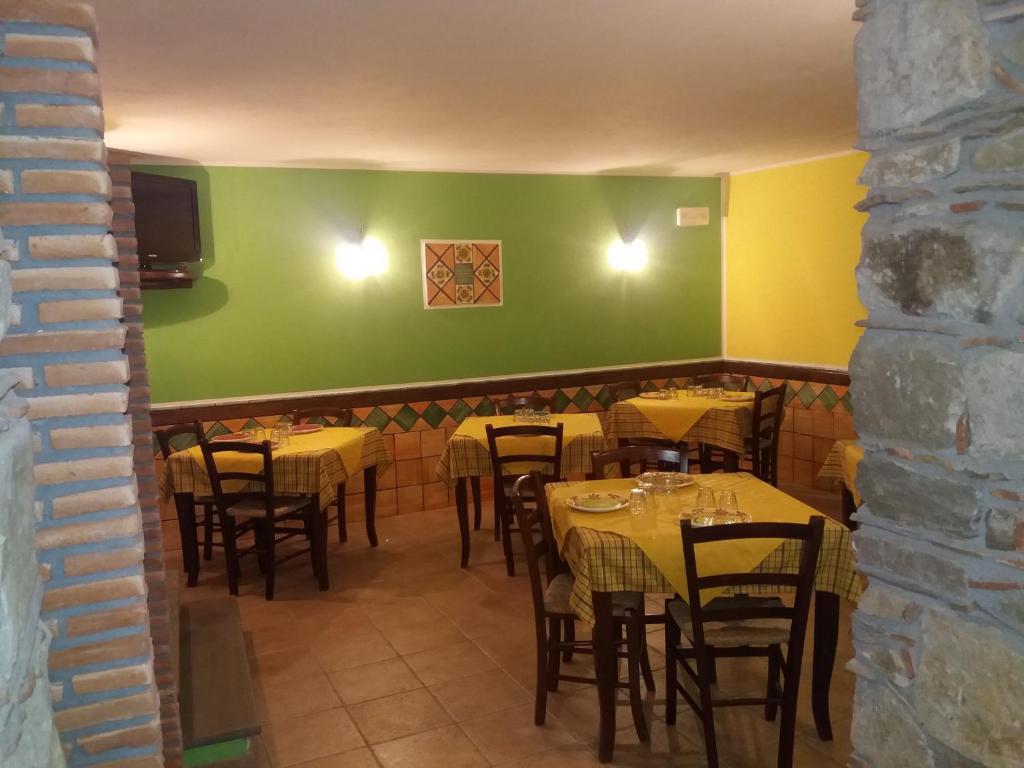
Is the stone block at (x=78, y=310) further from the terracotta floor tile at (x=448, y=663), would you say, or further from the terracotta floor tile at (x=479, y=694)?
the terracotta floor tile at (x=448, y=663)

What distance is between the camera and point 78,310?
6.13 feet

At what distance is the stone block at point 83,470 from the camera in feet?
6.10

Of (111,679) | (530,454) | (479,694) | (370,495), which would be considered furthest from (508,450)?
(111,679)

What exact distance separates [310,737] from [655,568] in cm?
153

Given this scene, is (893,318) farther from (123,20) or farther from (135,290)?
(123,20)

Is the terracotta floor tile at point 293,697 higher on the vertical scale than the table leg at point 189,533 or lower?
lower

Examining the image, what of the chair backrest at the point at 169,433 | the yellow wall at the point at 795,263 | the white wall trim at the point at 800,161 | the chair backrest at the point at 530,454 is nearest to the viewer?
the chair backrest at the point at 530,454

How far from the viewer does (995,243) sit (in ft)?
4.21

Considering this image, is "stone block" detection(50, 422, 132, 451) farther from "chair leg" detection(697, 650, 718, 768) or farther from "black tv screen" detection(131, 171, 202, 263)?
"black tv screen" detection(131, 171, 202, 263)

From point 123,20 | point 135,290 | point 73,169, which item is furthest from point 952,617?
point 123,20

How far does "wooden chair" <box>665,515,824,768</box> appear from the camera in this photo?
8.88 ft

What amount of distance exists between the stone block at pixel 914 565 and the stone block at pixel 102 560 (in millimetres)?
1543

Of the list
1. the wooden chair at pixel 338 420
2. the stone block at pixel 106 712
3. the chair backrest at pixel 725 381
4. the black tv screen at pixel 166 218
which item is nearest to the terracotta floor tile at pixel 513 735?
the stone block at pixel 106 712

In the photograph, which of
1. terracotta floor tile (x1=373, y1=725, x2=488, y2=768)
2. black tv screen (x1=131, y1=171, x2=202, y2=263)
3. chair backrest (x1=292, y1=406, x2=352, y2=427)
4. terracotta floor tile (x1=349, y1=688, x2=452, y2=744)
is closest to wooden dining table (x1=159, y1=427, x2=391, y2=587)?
chair backrest (x1=292, y1=406, x2=352, y2=427)
